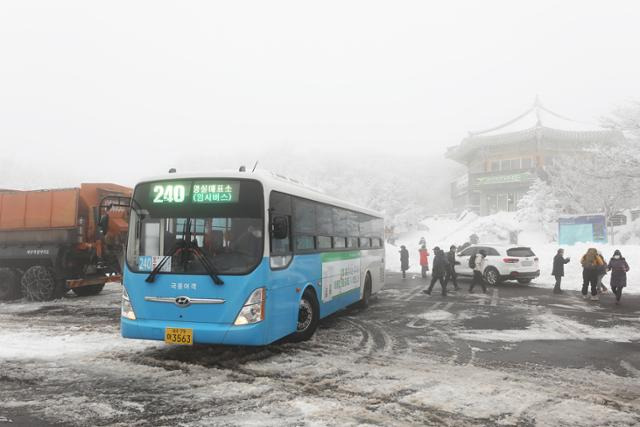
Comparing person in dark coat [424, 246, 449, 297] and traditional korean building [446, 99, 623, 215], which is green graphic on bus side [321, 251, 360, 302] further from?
traditional korean building [446, 99, 623, 215]

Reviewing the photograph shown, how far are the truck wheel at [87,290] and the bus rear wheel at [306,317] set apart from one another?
32.8 ft

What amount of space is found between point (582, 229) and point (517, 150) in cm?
2963

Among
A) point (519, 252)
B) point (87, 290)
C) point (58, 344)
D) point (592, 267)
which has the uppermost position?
point (519, 252)

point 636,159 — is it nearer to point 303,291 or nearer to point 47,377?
point 303,291

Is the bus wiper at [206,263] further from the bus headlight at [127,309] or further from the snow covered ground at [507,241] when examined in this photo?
the snow covered ground at [507,241]

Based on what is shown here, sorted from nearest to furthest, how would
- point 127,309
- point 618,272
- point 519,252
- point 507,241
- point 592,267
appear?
point 127,309 < point 618,272 < point 592,267 < point 519,252 < point 507,241

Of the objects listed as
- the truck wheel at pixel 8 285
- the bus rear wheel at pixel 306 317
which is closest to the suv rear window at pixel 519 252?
the bus rear wheel at pixel 306 317

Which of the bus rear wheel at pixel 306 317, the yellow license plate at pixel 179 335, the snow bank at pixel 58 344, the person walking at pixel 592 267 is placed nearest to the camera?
the yellow license plate at pixel 179 335

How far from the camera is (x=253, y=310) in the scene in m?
6.12

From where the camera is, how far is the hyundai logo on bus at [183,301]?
243 inches

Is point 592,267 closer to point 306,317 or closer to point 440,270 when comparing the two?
point 440,270

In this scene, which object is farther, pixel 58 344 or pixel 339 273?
pixel 339 273

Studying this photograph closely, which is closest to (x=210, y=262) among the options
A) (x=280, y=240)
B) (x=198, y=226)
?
(x=198, y=226)

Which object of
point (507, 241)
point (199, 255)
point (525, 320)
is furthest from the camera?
point (507, 241)
